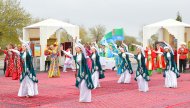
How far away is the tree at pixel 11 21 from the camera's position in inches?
1392

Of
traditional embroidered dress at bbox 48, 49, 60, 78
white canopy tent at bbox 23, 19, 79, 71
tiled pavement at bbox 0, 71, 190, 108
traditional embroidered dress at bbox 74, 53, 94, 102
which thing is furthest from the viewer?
white canopy tent at bbox 23, 19, 79, 71

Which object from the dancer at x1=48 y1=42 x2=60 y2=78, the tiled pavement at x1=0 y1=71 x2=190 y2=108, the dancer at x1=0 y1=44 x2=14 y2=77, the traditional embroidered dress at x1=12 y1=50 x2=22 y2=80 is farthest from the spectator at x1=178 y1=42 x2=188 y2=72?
the traditional embroidered dress at x1=12 y1=50 x2=22 y2=80

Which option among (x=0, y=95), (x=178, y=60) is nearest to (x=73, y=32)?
(x=178, y=60)

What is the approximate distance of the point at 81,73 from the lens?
11367 millimetres

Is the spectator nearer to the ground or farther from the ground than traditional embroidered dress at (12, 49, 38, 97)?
farther from the ground

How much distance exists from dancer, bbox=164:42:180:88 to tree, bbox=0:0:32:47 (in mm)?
22218

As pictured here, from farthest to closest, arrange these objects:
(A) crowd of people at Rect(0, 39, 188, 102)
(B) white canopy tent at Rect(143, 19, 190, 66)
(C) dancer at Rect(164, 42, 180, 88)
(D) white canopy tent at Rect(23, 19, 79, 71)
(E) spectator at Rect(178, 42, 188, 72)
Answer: (D) white canopy tent at Rect(23, 19, 79, 71)
(B) white canopy tent at Rect(143, 19, 190, 66)
(E) spectator at Rect(178, 42, 188, 72)
(C) dancer at Rect(164, 42, 180, 88)
(A) crowd of people at Rect(0, 39, 188, 102)

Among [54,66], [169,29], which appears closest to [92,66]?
[54,66]

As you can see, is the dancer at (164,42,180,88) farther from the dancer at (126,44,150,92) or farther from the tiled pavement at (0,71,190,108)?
the dancer at (126,44,150,92)

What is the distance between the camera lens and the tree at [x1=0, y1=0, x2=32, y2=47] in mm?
35353

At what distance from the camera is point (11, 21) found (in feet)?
118

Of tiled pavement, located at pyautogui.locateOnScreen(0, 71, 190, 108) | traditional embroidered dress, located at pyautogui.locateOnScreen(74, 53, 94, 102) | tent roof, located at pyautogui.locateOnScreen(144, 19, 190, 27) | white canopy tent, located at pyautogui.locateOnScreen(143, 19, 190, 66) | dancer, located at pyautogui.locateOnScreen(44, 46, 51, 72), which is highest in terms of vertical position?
tent roof, located at pyautogui.locateOnScreen(144, 19, 190, 27)

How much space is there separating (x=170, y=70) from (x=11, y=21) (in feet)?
76.1

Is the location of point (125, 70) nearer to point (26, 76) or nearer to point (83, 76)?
point (26, 76)
